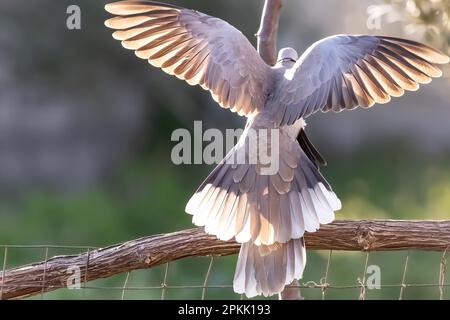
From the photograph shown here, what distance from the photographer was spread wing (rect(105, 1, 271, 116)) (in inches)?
104

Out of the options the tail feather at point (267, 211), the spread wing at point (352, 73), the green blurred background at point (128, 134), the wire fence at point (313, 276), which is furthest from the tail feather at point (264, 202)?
the green blurred background at point (128, 134)

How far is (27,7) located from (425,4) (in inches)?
160

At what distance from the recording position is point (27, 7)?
6.39 meters

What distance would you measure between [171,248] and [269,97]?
0.58 meters

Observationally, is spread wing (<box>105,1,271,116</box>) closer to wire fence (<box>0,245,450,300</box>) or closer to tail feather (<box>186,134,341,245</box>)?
tail feather (<box>186,134,341,245</box>)

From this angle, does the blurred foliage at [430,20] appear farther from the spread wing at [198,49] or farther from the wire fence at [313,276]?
the wire fence at [313,276]

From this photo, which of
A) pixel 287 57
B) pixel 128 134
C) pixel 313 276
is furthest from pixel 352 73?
pixel 128 134

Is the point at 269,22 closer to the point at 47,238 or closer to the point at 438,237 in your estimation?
the point at 438,237

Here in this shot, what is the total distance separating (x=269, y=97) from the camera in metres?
2.64

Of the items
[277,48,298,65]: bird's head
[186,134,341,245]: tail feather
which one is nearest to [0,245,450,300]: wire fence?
[277,48,298,65]: bird's head

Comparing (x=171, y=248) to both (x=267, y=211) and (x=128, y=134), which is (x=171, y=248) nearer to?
(x=267, y=211)

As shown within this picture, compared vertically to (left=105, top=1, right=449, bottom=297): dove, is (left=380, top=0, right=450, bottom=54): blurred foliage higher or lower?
higher

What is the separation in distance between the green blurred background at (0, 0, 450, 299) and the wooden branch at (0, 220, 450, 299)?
10.2 ft

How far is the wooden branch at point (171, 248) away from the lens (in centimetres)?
233
